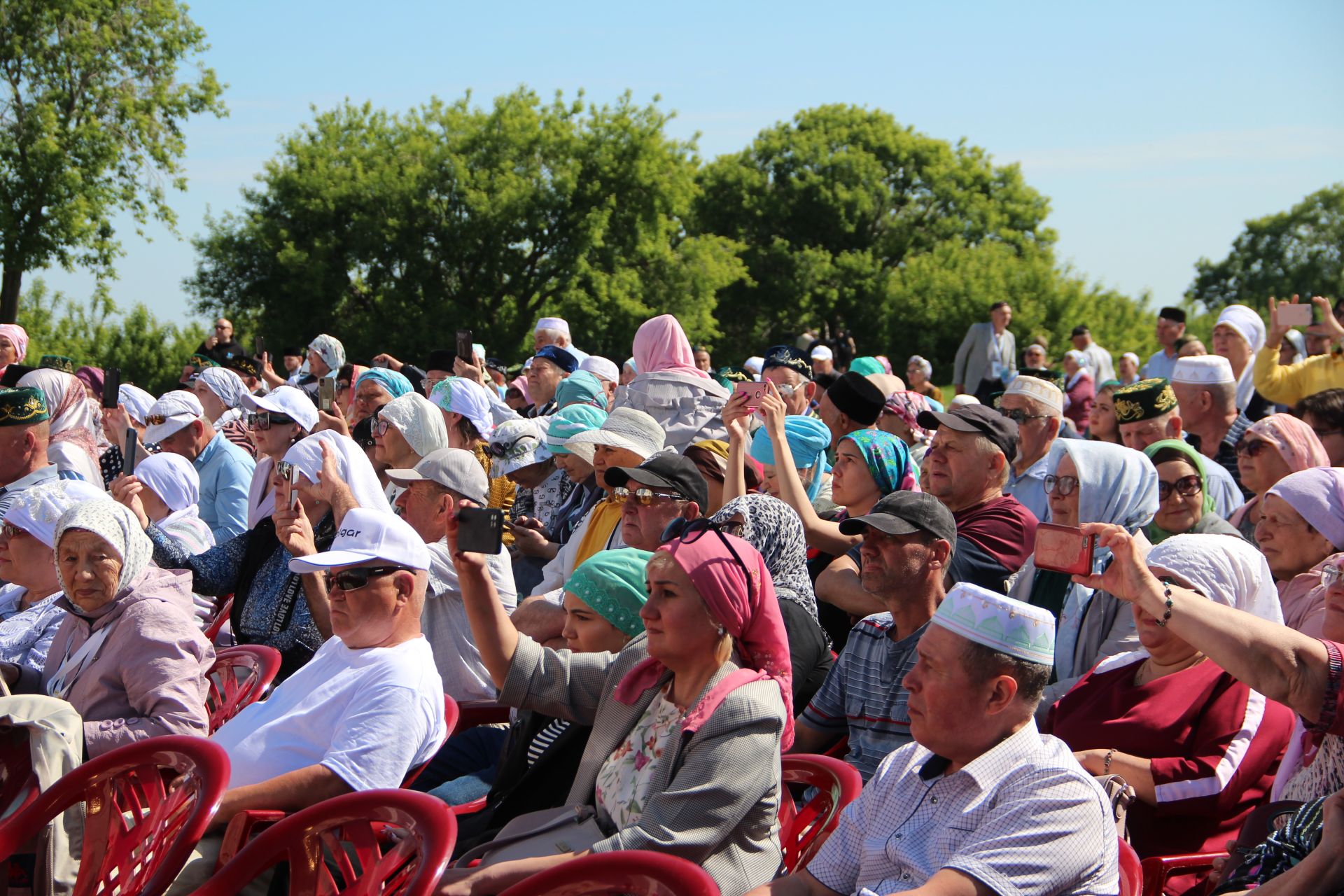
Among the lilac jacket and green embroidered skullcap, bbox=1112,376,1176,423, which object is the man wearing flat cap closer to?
the lilac jacket

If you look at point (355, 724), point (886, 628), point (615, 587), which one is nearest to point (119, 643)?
point (355, 724)

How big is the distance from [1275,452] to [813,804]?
9.38 feet

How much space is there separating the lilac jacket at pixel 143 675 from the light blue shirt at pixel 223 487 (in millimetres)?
2965

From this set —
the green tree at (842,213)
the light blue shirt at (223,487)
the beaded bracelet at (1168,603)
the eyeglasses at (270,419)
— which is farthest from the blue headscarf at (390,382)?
the green tree at (842,213)

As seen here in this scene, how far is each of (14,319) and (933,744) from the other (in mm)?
23494

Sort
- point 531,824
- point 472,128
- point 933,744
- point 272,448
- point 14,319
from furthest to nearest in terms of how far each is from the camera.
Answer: point 472,128
point 14,319
point 272,448
point 531,824
point 933,744

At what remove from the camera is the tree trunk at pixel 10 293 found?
875 inches

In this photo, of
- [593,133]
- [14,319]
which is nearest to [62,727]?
[14,319]

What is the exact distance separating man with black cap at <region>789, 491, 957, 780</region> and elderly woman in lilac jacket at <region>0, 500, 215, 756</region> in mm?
1875

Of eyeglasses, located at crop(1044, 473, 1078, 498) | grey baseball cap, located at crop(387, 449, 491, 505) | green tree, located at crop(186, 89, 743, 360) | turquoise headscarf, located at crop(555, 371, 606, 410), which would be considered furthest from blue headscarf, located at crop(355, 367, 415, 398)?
green tree, located at crop(186, 89, 743, 360)

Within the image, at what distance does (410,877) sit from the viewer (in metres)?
2.61

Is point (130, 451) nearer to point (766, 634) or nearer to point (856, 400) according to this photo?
point (856, 400)

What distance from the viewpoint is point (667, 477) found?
4.55 meters

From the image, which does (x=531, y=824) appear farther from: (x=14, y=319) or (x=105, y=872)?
(x=14, y=319)
